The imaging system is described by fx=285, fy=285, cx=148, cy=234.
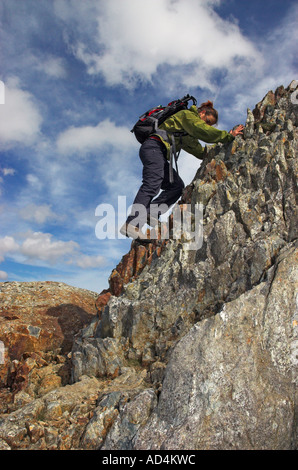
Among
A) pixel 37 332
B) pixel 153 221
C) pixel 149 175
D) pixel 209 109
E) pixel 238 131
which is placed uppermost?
pixel 209 109

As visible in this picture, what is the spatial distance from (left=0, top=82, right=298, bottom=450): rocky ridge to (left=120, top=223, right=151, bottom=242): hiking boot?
52cm

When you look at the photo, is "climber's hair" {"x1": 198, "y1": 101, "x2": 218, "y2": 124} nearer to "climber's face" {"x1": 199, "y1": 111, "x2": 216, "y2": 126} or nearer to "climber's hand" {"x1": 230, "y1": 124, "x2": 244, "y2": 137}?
"climber's face" {"x1": 199, "y1": 111, "x2": 216, "y2": 126}

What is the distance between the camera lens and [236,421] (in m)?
5.15

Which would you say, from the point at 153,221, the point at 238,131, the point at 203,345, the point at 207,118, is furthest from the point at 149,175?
the point at 203,345

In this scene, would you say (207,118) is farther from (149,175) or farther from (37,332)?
(37,332)

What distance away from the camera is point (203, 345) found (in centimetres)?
598

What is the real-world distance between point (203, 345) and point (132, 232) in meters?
5.45

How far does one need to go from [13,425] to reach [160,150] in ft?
31.5

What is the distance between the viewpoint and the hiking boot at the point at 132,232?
34.2 feet

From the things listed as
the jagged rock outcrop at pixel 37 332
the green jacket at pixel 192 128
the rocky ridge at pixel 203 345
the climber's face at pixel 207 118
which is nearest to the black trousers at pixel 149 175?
the green jacket at pixel 192 128

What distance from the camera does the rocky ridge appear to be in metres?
5.27

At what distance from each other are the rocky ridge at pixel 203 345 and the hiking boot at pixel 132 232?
0.52 meters

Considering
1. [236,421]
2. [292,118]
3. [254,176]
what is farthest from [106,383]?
[292,118]

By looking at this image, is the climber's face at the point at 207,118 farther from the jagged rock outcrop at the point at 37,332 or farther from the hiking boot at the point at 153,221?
the jagged rock outcrop at the point at 37,332
